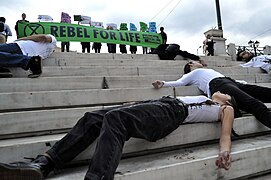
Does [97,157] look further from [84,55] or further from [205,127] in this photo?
[84,55]

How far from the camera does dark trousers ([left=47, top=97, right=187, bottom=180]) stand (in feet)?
5.22

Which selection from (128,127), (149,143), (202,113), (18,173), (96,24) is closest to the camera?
(18,173)

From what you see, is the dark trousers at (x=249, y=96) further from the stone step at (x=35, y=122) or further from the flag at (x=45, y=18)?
the flag at (x=45, y=18)

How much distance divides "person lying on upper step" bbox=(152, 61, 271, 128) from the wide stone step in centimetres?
43

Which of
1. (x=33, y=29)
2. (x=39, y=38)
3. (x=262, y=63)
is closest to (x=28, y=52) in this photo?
(x=39, y=38)

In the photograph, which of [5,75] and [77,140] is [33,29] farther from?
[77,140]

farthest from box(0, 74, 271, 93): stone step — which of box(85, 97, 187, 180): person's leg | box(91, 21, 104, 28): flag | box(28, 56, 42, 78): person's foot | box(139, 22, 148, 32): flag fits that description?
box(139, 22, 148, 32): flag

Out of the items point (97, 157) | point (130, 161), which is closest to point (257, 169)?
point (130, 161)

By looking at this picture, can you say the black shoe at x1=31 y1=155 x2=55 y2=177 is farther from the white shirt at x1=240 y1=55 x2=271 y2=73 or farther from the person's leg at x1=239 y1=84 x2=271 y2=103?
the white shirt at x1=240 y1=55 x2=271 y2=73

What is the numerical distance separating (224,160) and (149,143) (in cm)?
60

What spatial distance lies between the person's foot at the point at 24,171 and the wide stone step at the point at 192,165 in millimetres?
102

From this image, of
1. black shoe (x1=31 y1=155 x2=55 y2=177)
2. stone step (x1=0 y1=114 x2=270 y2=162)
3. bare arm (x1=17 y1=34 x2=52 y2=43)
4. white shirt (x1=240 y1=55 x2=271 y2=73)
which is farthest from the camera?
white shirt (x1=240 y1=55 x2=271 y2=73)

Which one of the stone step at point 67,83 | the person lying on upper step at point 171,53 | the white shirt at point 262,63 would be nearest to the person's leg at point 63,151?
the stone step at point 67,83

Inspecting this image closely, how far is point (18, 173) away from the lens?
1.48 meters
